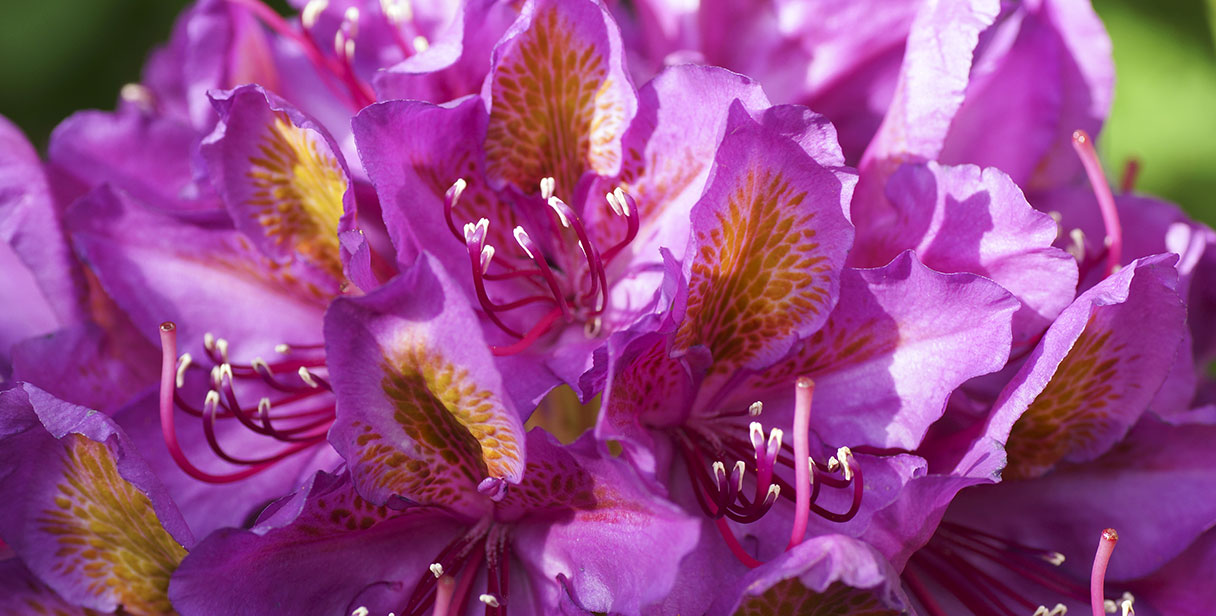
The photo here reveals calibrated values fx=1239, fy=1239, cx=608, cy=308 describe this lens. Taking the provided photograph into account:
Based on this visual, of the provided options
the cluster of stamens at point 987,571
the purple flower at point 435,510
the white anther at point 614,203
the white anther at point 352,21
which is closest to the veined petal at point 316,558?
the purple flower at point 435,510

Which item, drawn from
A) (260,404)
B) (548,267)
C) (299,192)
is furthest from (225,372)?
(548,267)

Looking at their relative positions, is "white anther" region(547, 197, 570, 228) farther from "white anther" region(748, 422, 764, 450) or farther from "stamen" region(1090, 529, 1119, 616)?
"stamen" region(1090, 529, 1119, 616)

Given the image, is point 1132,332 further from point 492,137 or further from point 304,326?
point 304,326

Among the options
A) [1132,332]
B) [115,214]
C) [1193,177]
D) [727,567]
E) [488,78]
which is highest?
[488,78]

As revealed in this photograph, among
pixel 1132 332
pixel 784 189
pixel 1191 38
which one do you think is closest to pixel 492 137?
pixel 784 189

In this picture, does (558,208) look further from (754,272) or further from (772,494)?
(772,494)

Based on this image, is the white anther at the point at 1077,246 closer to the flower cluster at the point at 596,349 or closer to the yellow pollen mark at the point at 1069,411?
the flower cluster at the point at 596,349
